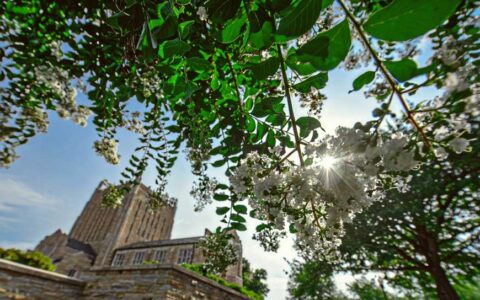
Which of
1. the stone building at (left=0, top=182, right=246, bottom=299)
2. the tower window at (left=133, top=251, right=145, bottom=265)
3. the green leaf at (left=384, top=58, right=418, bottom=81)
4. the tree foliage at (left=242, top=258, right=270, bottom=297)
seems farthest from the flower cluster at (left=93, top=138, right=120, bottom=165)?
the tree foliage at (left=242, top=258, right=270, bottom=297)

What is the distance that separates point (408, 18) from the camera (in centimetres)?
48

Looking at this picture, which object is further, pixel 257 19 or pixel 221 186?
pixel 221 186

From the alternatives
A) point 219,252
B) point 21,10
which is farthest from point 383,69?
point 21,10

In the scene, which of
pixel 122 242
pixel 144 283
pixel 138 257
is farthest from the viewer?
pixel 122 242

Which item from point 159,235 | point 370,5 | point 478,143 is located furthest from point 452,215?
point 159,235

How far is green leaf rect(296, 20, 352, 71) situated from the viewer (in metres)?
0.56

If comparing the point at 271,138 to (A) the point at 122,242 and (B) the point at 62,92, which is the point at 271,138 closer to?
(B) the point at 62,92

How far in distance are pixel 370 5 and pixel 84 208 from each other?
1915 inches

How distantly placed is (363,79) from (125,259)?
3311 centimetres

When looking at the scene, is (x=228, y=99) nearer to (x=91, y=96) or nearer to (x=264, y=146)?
(x=264, y=146)

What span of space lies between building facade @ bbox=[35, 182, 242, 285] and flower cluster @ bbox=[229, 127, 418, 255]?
21607 millimetres

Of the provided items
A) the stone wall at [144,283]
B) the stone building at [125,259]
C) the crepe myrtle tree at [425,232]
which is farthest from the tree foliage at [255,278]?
the stone wall at [144,283]

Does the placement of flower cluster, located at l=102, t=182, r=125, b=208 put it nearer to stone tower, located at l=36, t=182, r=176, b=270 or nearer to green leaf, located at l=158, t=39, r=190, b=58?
green leaf, located at l=158, t=39, r=190, b=58

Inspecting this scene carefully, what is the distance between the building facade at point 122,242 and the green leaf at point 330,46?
22361mm
